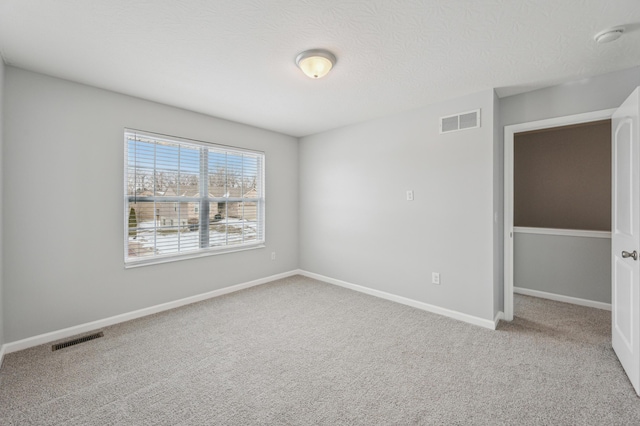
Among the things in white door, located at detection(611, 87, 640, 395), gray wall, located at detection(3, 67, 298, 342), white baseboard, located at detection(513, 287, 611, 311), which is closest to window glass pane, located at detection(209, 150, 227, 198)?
gray wall, located at detection(3, 67, 298, 342)

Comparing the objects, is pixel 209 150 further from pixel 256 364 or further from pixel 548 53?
pixel 548 53

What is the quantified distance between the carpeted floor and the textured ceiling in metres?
2.47

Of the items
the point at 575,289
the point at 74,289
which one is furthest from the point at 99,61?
the point at 575,289

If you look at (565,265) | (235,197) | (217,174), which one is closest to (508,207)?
(565,265)

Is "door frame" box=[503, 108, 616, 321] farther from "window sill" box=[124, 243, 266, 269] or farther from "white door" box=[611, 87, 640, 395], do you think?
"window sill" box=[124, 243, 266, 269]

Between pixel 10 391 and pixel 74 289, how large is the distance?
98cm

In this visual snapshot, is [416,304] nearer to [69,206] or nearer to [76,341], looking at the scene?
[76,341]

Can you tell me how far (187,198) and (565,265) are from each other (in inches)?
199

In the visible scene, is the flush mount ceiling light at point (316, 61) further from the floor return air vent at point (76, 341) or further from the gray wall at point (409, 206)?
the floor return air vent at point (76, 341)

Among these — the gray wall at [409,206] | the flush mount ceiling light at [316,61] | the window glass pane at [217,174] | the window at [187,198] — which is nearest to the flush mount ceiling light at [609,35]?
the gray wall at [409,206]

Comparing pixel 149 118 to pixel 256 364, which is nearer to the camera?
pixel 256 364

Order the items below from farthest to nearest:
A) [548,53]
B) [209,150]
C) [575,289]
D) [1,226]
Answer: [209,150] < [575,289] < [1,226] < [548,53]

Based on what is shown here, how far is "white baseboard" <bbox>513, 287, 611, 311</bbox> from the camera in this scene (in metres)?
3.34

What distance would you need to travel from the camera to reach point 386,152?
3705 millimetres
